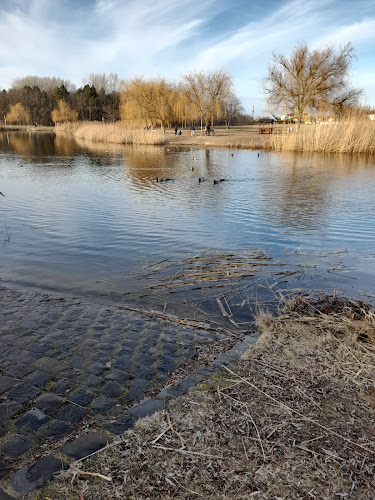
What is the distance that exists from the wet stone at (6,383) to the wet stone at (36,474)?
3.71 feet

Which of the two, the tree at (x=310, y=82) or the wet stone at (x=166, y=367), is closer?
the wet stone at (x=166, y=367)

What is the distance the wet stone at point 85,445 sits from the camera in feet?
8.14

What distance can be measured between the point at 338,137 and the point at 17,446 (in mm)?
31495

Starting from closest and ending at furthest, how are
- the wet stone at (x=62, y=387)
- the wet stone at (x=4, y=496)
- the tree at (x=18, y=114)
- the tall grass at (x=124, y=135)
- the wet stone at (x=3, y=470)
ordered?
the wet stone at (x=4, y=496), the wet stone at (x=3, y=470), the wet stone at (x=62, y=387), the tall grass at (x=124, y=135), the tree at (x=18, y=114)

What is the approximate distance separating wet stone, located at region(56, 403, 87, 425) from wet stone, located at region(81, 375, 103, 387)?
338 mm

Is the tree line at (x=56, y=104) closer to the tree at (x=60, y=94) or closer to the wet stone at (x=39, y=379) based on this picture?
the tree at (x=60, y=94)

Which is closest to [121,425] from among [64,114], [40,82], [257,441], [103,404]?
[103,404]

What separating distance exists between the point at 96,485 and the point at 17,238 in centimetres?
847

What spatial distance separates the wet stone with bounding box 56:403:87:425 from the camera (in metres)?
2.93

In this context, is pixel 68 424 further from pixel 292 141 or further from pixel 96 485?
pixel 292 141

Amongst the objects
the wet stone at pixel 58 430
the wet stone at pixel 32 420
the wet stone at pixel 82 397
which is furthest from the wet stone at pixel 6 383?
the wet stone at pixel 58 430

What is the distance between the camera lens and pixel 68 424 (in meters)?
2.87

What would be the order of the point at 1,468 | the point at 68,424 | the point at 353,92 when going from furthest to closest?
the point at 353,92
the point at 68,424
the point at 1,468

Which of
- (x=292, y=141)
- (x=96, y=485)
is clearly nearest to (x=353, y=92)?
(x=292, y=141)
